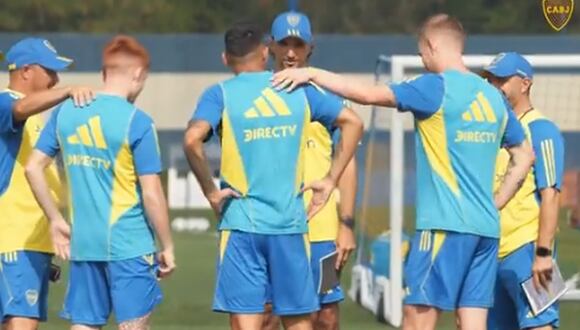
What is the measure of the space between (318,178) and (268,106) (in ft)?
4.79

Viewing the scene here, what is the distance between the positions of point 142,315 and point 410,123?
8.54m

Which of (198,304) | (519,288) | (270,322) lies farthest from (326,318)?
(198,304)

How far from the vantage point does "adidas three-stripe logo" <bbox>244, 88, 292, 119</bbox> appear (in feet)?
29.6

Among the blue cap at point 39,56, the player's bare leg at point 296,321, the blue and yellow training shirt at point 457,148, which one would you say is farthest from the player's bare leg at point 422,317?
the blue cap at point 39,56

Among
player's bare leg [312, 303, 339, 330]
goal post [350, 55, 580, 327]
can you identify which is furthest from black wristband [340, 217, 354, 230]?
goal post [350, 55, 580, 327]

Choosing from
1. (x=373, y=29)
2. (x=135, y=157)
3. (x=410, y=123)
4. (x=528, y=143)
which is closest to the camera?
(x=135, y=157)

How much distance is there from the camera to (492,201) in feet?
30.9

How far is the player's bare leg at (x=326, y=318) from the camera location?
1061 cm

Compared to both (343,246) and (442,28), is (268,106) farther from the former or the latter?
(343,246)

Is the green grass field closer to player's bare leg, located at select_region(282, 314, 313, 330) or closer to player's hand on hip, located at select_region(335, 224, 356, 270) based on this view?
player's hand on hip, located at select_region(335, 224, 356, 270)

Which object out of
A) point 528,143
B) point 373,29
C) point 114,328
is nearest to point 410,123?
point 114,328

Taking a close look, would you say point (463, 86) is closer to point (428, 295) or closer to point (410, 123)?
point (428, 295)

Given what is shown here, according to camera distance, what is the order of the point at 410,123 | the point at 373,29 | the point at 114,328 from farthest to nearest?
1. the point at 373,29
2. the point at 410,123
3. the point at 114,328

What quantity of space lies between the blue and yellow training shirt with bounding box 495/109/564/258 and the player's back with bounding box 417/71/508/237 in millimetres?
653
